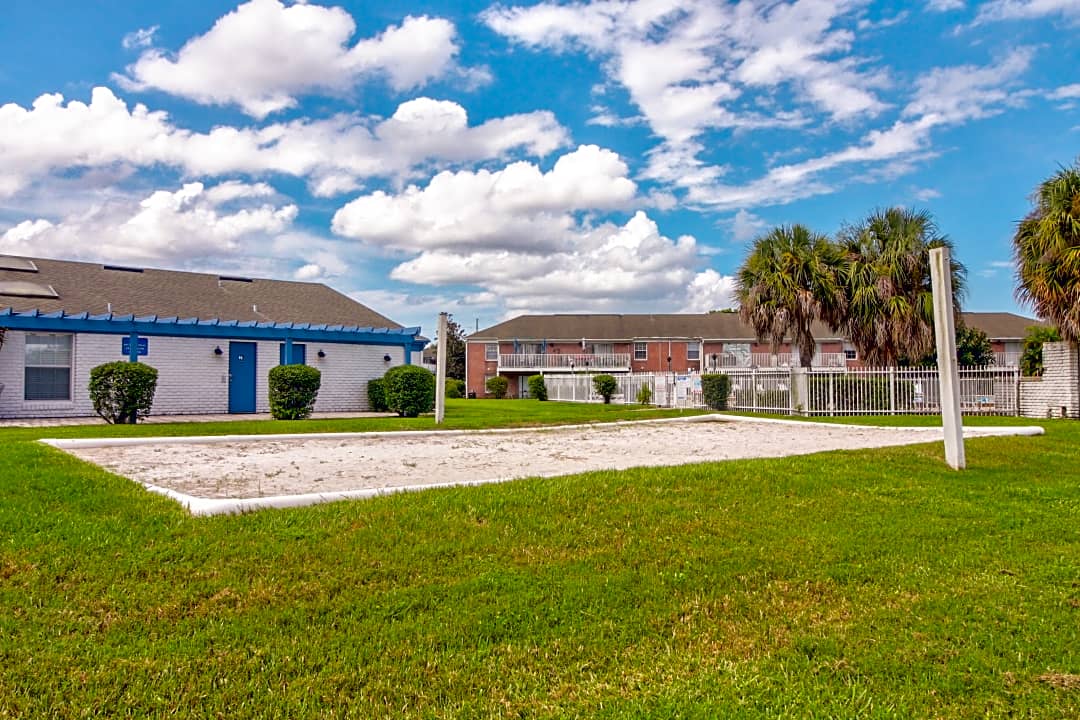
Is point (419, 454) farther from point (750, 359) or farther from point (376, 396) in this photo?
point (750, 359)

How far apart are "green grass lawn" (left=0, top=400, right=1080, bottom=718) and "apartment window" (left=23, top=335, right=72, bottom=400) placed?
14.2 m

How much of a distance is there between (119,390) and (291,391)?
150 inches

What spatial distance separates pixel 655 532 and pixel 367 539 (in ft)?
7.05

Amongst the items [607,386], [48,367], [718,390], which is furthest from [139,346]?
[607,386]

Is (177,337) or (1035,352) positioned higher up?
(177,337)

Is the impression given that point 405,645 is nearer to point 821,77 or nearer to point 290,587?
point 290,587

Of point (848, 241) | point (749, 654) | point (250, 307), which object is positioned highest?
point (848, 241)

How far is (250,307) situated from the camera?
24.7 meters

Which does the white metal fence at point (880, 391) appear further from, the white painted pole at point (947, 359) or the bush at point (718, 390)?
the white painted pole at point (947, 359)

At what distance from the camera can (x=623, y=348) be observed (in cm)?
5006

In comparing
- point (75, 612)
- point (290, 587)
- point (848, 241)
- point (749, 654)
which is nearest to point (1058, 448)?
point (749, 654)

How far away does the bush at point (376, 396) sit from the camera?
22.5 metres

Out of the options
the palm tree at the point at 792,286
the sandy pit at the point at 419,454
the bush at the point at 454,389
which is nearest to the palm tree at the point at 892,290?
the palm tree at the point at 792,286

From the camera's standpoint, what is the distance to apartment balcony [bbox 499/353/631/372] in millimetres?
47812
